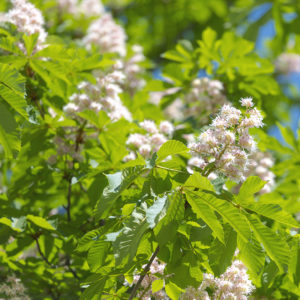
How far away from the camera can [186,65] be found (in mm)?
3629

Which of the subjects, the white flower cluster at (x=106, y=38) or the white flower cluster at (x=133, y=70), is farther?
the white flower cluster at (x=133, y=70)

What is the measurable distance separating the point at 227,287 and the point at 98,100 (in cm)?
152

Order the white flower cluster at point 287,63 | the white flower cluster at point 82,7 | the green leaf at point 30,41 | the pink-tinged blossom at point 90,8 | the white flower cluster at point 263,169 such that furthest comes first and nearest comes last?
1. the white flower cluster at point 287,63
2. the pink-tinged blossom at point 90,8
3. the white flower cluster at point 82,7
4. the white flower cluster at point 263,169
5. the green leaf at point 30,41

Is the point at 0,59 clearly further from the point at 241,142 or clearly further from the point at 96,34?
the point at 96,34

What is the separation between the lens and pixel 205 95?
12.1 ft

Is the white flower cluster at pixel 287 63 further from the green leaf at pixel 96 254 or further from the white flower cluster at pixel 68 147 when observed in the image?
the green leaf at pixel 96 254

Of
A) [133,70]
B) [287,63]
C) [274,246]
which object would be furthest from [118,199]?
[287,63]

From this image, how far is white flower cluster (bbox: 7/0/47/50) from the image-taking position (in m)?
2.79

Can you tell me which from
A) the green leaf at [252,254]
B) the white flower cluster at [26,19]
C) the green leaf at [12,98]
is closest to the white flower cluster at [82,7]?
the white flower cluster at [26,19]

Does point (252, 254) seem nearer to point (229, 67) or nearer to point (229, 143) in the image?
point (229, 143)

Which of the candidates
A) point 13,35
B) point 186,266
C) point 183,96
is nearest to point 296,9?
point 183,96

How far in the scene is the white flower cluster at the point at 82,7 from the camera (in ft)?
17.5

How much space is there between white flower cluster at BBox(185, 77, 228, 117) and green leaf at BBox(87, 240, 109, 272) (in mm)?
2015

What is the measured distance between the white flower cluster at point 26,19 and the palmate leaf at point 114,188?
141cm
